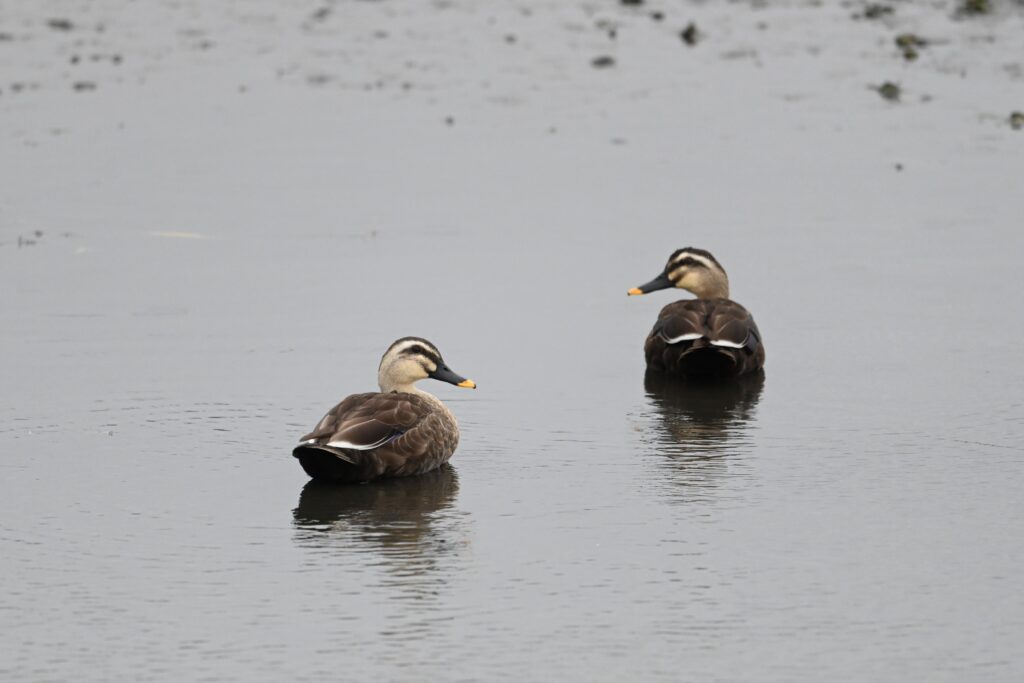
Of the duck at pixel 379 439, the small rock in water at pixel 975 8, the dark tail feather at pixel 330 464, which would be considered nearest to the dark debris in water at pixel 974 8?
the small rock in water at pixel 975 8

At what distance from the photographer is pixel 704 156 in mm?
21875

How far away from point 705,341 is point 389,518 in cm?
443

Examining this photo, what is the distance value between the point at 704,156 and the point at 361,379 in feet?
28.2

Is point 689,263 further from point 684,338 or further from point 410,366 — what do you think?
point 410,366

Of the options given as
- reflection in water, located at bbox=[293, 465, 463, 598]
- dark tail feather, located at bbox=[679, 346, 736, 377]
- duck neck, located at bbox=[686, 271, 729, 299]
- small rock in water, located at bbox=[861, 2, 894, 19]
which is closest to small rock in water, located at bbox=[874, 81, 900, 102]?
small rock in water, located at bbox=[861, 2, 894, 19]

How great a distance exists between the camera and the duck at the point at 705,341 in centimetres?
1476

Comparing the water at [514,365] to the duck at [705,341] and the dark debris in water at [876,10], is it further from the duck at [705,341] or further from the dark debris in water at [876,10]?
the dark debris in water at [876,10]

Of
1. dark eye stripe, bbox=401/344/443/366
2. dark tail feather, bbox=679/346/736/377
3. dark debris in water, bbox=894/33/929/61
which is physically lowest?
dark tail feather, bbox=679/346/736/377

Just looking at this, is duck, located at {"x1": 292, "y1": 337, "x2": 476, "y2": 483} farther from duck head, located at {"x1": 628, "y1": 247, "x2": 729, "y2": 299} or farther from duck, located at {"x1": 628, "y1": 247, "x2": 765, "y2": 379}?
duck head, located at {"x1": 628, "y1": 247, "x2": 729, "y2": 299}

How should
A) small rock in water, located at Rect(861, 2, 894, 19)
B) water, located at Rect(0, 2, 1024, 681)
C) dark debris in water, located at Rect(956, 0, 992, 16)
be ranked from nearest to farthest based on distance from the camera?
water, located at Rect(0, 2, 1024, 681)
small rock in water, located at Rect(861, 2, 894, 19)
dark debris in water, located at Rect(956, 0, 992, 16)

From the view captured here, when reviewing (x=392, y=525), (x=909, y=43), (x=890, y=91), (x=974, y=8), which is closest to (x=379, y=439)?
(x=392, y=525)

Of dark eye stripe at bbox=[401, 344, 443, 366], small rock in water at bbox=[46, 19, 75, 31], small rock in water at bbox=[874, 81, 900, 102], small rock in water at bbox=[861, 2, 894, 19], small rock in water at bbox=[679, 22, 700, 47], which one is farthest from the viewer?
small rock in water at bbox=[861, 2, 894, 19]

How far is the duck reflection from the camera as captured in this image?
1039 centimetres

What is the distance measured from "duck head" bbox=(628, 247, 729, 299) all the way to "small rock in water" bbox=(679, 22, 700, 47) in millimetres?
13855
